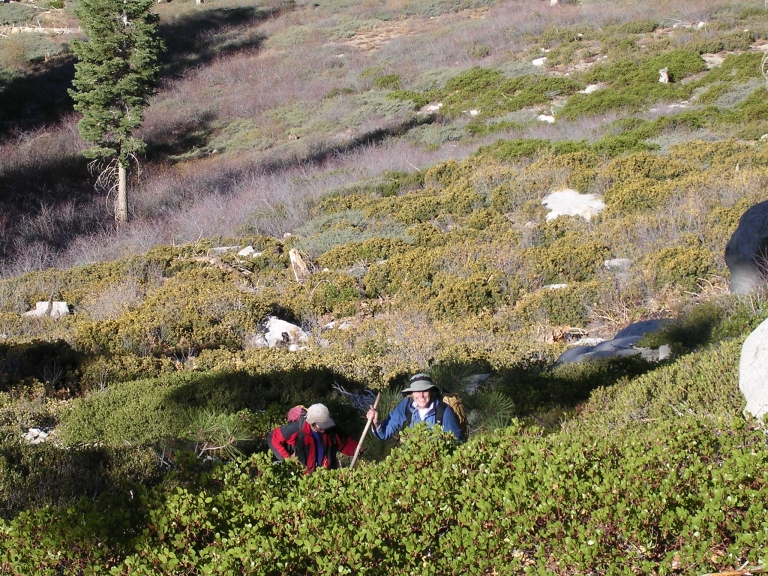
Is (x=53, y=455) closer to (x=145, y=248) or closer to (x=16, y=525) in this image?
(x=16, y=525)

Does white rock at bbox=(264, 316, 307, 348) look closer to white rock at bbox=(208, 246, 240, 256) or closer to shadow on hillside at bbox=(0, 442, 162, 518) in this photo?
white rock at bbox=(208, 246, 240, 256)

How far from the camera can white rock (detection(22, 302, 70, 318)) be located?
1107 centimetres

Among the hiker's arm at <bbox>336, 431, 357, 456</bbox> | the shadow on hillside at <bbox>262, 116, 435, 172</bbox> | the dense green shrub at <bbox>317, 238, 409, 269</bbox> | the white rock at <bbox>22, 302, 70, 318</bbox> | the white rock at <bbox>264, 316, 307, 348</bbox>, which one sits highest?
the hiker's arm at <bbox>336, 431, 357, 456</bbox>

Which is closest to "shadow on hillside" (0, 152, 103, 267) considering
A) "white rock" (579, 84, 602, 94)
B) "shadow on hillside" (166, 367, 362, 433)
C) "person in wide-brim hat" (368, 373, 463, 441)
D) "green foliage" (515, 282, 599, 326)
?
"shadow on hillside" (166, 367, 362, 433)

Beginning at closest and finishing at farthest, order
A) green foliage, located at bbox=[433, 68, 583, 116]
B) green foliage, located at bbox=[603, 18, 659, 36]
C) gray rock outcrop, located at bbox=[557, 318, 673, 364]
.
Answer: gray rock outcrop, located at bbox=[557, 318, 673, 364]
green foliage, located at bbox=[433, 68, 583, 116]
green foliage, located at bbox=[603, 18, 659, 36]

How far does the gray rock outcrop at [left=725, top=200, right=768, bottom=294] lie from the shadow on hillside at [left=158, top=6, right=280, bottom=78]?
28031mm

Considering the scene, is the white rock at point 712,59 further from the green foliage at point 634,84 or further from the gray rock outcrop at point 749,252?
the gray rock outcrop at point 749,252

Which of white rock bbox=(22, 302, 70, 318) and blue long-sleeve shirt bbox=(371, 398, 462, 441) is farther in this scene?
white rock bbox=(22, 302, 70, 318)

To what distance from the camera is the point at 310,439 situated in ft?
15.0

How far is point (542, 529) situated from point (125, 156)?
53.9 feet

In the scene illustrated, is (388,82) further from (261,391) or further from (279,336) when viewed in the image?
(261,391)

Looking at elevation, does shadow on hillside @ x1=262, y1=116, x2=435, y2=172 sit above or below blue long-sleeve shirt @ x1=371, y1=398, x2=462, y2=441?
below

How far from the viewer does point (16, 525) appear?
3.14 meters

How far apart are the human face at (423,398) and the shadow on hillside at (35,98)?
24.5m
